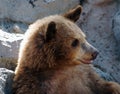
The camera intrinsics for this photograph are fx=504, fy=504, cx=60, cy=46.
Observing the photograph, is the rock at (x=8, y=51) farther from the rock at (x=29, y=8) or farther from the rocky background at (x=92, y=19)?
the rock at (x=29, y=8)

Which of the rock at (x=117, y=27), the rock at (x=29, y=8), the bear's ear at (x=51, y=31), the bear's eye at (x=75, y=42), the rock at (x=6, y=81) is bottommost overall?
the rock at (x=6, y=81)

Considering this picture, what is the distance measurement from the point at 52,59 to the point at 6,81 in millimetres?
539

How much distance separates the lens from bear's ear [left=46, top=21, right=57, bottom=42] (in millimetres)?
5239

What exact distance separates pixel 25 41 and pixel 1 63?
534mm

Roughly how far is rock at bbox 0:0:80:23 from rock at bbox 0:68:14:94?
7.60ft

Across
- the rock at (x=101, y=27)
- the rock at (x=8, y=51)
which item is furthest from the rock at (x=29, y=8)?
the rock at (x=8, y=51)

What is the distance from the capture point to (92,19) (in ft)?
26.5

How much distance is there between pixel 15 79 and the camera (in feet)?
17.7

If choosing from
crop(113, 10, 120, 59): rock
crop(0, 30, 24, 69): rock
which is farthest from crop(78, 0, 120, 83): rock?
crop(0, 30, 24, 69): rock

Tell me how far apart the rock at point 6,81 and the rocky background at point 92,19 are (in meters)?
1.83

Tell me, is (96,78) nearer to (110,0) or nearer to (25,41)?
(25,41)

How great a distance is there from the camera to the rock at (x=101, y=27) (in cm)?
780

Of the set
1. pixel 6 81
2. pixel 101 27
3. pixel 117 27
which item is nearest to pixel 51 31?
pixel 6 81

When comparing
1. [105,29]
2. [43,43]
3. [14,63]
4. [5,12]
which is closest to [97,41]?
[105,29]
